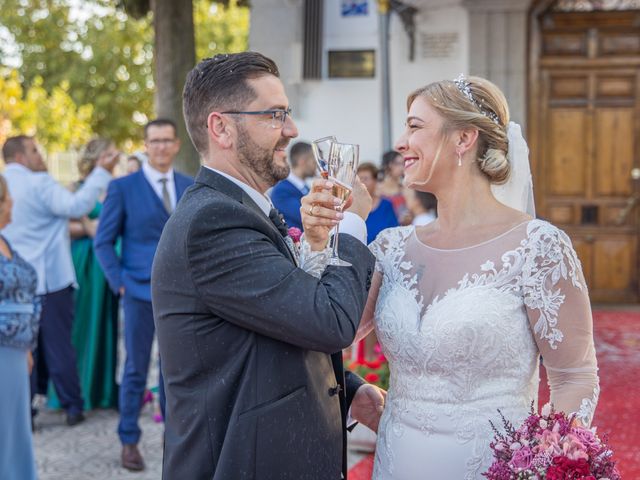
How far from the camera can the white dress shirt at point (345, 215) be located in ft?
8.40

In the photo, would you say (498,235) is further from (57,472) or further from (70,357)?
(70,357)

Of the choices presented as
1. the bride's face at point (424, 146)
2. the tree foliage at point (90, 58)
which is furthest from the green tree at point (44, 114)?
the bride's face at point (424, 146)

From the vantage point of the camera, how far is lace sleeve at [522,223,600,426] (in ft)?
8.84

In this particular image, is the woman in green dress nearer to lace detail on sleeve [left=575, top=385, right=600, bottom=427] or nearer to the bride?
the bride

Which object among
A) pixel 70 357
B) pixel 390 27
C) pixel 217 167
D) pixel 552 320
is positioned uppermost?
pixel 390 27

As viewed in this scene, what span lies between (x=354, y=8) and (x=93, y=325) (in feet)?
16.8

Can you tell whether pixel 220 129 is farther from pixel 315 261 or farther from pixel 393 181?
pixel 393 181

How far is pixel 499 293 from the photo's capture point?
2766 mm

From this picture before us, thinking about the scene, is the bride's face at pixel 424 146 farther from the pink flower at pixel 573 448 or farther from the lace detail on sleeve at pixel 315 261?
the pink flower at pixel 573 448

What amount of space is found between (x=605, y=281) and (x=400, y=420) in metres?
8.39

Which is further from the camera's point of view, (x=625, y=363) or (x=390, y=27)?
(x=390, y=27)

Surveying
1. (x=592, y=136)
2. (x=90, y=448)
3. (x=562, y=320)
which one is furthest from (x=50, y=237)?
(x=592, y=136)

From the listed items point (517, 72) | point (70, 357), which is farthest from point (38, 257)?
point (517, 72)

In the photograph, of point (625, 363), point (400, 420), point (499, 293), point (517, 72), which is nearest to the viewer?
point (499, 293)
